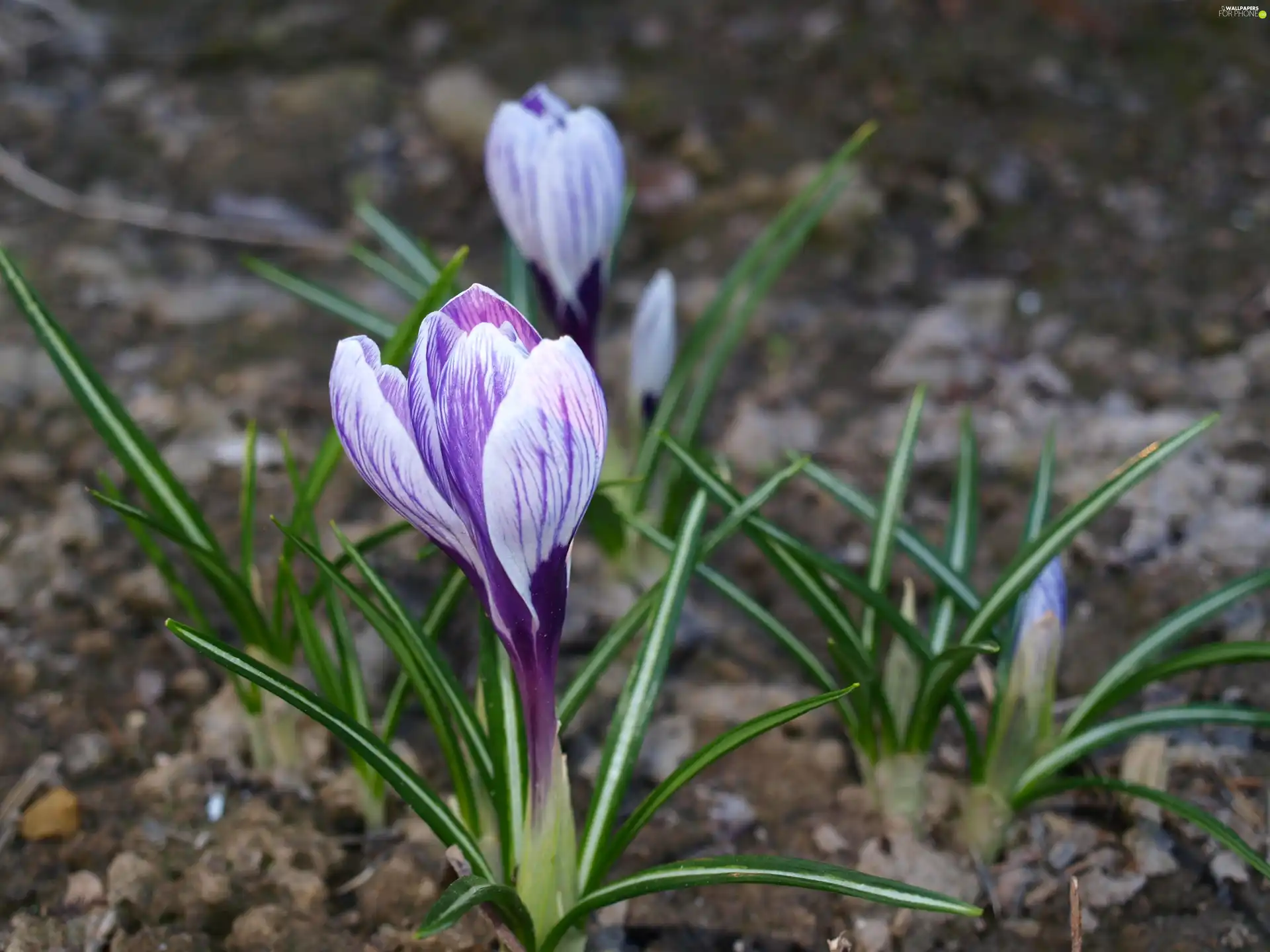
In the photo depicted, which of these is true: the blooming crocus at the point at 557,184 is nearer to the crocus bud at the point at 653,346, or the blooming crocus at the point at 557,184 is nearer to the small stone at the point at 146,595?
the crocus bud at the point at 653,346

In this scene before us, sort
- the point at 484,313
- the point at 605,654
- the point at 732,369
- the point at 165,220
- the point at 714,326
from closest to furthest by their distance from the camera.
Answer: the point at 484,313, the point at 605,654, the point at 714,326, the point at 732,369, the point at 165,220

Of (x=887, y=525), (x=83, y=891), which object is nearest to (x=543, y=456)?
(x=887, y=525)

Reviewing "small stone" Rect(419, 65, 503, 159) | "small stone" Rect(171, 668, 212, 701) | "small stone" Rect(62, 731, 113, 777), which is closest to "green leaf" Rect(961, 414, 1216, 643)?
"small stone" Rect(171, 668, 212, 701)

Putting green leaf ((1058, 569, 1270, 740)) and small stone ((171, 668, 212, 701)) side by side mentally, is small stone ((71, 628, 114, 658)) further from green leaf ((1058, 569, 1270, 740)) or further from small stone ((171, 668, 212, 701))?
green leaf ((1058, 569, 1270, 740))

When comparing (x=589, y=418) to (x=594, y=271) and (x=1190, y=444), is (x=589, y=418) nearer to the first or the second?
(x=594, y=271)

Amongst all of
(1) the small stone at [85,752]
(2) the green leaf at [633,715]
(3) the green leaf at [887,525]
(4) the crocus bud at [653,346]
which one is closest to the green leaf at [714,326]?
(4) the crocus bud at [653,346]

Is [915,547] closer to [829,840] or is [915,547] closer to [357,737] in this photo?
[829,840]
